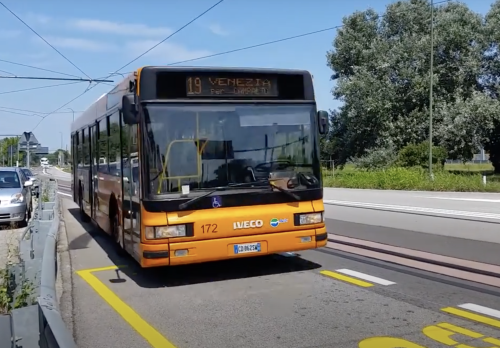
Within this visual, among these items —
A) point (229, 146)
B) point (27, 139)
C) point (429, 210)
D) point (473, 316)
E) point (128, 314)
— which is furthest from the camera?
point (27, 139)

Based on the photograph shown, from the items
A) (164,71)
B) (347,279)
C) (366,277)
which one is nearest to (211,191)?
(164,71)

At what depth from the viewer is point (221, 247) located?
7414 mm

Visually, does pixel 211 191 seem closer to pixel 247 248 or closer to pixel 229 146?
pixel 229 146

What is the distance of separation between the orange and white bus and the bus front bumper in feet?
0.04

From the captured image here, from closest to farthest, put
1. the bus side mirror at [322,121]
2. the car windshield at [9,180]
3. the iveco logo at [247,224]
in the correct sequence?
1. the iveco logo at [247,224]
2. the bus side mirror at [322,121]
3. the car windshield at [9,180]

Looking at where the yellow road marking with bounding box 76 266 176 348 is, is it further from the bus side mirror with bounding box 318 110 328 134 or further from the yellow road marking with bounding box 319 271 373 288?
the bus side mirror with bounding box 318 110 328 134

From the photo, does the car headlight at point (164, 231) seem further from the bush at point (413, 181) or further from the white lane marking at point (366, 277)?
the bush at point (413, 181)

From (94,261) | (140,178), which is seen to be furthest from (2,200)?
(140,178)

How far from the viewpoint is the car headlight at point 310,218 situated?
25.9ft

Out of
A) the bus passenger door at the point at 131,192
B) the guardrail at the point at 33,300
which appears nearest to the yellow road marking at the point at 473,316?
the bus passenger door at the point at 131,192

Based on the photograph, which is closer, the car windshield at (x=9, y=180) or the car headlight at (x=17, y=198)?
the car headlight at (x=17, y=198)

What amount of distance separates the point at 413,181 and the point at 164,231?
25.8 m

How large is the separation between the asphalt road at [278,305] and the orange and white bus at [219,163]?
0.52 metres

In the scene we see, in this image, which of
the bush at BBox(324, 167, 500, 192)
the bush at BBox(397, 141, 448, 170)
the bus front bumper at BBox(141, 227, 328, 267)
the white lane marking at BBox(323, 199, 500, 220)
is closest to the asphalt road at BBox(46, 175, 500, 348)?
the bus front bumper at BBox(141, 227, 328, 267)
